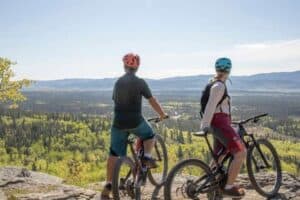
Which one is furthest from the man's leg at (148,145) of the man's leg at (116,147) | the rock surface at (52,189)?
the rock surface at (52,189)

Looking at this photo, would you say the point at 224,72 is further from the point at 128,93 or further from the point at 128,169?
the point at 128,169

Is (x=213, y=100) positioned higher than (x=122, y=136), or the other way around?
(x=213, y=100)

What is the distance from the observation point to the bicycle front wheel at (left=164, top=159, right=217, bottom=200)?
→ 8.30m

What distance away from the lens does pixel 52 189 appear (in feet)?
40.2

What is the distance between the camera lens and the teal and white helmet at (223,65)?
890 centimetres

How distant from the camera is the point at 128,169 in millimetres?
9477

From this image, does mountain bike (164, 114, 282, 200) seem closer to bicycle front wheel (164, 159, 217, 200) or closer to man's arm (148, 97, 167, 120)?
bicycle front wheel (164, 159, 217, 200)

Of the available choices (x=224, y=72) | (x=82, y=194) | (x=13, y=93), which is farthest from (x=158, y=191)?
(x=13, y=93)

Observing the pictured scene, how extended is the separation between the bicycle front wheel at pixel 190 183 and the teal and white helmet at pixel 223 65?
1.96 meters

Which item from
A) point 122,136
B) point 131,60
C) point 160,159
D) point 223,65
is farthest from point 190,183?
point 160,159

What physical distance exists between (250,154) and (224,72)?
88.7 inches

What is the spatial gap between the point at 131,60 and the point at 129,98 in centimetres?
86

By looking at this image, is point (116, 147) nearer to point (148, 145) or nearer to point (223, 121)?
point (148, 145)

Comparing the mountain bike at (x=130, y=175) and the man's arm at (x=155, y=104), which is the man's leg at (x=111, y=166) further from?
the man's arm at (x=155, y=104)
